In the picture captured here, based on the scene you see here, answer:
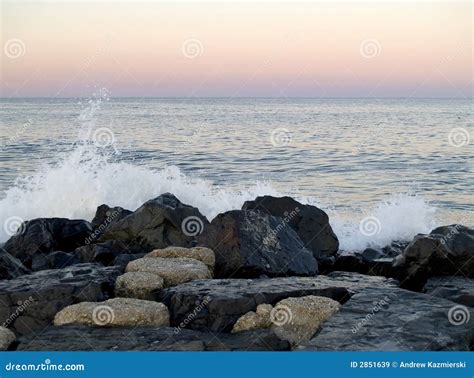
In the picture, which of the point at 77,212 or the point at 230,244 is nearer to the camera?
the point at 230,244

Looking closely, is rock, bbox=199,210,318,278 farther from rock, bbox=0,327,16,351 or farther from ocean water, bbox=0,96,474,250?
ocean water, bbox=0,96,474,250

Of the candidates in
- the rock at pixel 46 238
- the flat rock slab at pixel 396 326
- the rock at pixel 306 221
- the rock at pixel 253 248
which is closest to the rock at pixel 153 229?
the rock at pixel 46 238

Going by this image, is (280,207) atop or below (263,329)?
atop

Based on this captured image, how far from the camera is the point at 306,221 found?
11.1 meters

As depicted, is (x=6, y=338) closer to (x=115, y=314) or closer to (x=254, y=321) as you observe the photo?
(x=115, y=314)

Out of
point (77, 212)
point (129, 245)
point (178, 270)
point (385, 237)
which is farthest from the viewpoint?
point (77, 212)

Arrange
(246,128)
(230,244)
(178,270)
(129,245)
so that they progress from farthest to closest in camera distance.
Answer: (246,128) < (129,245) < (230,244) < (178,270)

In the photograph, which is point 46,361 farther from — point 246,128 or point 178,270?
point 246,128

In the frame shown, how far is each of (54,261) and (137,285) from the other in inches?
110

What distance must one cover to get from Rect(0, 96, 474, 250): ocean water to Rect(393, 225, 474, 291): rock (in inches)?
172

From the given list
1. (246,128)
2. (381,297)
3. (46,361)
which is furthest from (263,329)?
(246,128)

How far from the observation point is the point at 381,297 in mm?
7250

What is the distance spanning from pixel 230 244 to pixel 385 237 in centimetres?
605

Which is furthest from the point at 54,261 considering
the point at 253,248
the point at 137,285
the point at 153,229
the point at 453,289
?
the point at 453,289
